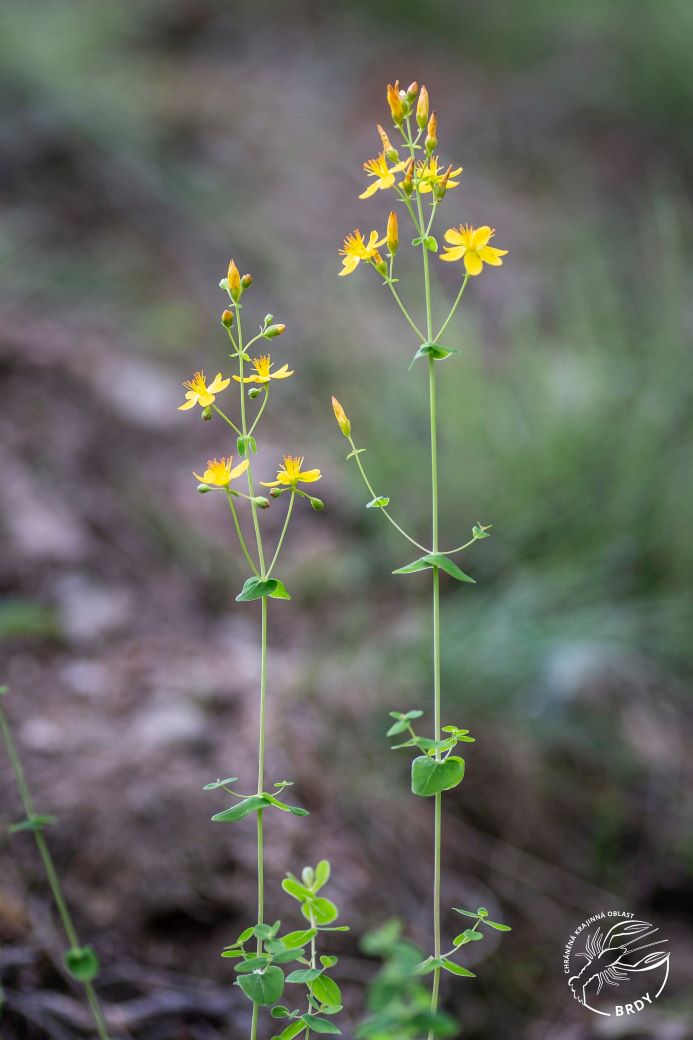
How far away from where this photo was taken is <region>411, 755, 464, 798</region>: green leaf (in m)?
0.75

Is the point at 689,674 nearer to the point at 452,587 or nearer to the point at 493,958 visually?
the point at 452,587

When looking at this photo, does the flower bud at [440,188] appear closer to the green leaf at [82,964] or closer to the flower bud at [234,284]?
the flower bud at [234,284]

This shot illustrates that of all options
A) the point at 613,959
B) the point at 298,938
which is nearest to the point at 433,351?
the point at 298,938

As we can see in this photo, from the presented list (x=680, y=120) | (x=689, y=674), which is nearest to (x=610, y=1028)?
(x=689, y=674)

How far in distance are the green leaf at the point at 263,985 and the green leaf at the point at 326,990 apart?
0.04 m

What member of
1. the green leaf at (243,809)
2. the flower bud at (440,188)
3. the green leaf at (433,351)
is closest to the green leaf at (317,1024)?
the green leaf at (243,809)

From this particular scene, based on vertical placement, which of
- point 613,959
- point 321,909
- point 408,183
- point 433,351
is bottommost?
point 613,959

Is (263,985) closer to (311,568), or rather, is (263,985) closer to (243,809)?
(243,809)

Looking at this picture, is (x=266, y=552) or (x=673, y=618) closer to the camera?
(x=673, y=618)

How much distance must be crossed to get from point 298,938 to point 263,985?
5 centimetres

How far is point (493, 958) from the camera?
1.39 m

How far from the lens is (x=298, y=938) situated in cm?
74

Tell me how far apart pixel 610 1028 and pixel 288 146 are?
3.32m

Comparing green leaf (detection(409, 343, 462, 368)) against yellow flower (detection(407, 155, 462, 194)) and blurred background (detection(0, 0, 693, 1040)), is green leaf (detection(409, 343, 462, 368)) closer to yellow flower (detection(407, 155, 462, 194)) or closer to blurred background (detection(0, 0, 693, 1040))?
yellow flower (detection(407, 155, 462, 194))
